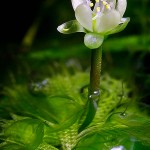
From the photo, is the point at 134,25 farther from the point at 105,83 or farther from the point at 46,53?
the point at 105,83

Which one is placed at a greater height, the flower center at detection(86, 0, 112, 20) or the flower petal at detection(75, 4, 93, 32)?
the flower center at detection(86, 0, 112, 20)

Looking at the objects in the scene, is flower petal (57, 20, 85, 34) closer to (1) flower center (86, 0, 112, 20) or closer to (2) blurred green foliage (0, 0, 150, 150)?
(1) flower center (86, 0, 112, 20)

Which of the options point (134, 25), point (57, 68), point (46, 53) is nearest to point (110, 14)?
point (57, 68)

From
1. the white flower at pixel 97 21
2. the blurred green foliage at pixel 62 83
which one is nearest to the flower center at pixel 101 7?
the white flower at pixel 97 21

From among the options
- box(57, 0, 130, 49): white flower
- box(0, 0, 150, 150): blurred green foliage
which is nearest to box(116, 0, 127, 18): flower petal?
box(57, 0, 130, 49): white flower

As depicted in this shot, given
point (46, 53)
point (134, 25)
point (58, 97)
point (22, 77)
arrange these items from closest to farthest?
point (58, 97) → point (22, 77) → point (46, 53) → point (134, 25)

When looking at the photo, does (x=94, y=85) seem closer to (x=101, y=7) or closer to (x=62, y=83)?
(x=101, y=7)
